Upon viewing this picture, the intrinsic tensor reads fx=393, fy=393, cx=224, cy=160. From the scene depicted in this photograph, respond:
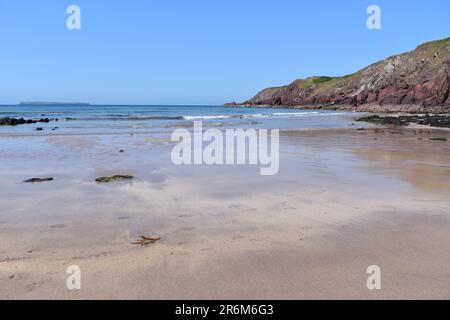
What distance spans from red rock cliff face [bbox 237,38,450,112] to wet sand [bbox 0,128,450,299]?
165ft

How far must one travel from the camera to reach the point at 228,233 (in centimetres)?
482

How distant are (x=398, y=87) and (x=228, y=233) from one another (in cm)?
7442

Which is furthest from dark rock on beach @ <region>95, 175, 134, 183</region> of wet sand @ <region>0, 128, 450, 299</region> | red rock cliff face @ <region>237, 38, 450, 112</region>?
red rock cliff face @ <region>237, 38, 450, 112</region>

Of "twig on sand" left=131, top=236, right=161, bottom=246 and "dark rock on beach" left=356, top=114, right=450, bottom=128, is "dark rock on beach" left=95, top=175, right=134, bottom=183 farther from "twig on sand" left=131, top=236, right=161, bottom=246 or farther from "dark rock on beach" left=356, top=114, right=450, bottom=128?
"dark rock on beach" left=356, top=114, right=450, bottom=128

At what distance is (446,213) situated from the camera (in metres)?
5.61

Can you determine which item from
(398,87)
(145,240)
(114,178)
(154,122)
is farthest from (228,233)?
(398,87)

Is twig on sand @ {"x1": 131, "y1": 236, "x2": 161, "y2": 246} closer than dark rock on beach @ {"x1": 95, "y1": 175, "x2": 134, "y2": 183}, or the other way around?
twig on sand @ {"x1": 131, "y1": 236, "x2": 161, "y2": 246}

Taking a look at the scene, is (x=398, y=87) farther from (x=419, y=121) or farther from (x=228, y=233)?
(x=228, y=233)

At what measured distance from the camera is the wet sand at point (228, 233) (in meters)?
3.46

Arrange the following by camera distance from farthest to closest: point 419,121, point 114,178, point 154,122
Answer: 1. point 154,122
2. point 419,121
3. point 114,178

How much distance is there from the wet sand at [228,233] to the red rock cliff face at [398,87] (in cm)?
5037

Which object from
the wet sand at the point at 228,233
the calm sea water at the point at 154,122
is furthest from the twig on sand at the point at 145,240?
the calm sea water at the point at 154,122

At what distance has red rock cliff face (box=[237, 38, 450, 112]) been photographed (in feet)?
205

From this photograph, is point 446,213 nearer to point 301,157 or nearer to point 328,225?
point 328,225
